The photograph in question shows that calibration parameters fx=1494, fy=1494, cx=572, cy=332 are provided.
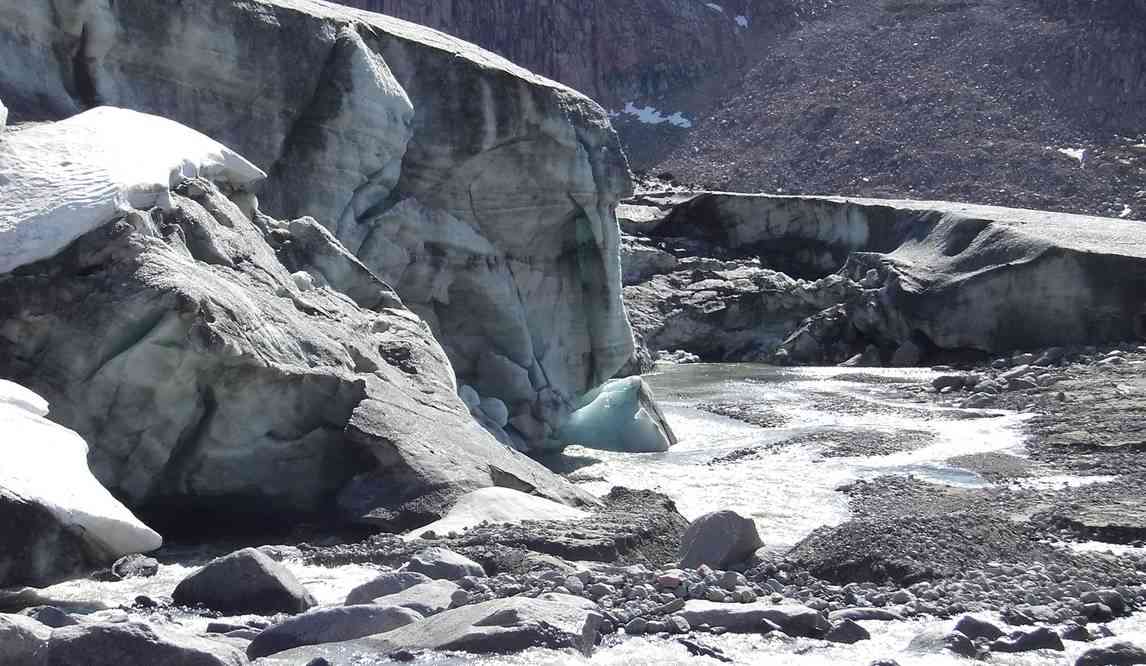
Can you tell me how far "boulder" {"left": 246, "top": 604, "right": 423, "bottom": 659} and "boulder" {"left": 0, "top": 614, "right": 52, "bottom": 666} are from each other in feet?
3.43

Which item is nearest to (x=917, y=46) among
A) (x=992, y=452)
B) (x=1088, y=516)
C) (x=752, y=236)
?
(x=752, y=236)

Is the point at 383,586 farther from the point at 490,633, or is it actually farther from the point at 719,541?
the point at 719,541

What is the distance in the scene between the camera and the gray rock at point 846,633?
7.69 m

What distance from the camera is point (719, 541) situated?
34.0ft

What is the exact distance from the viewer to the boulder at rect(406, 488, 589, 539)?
1088cm

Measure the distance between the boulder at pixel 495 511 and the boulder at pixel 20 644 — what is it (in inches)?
184

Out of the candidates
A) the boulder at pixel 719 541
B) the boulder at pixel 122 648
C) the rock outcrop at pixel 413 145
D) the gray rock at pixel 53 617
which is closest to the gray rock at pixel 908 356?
the rock outcrop at pixel 413 145

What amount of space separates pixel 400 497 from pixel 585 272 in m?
11.1

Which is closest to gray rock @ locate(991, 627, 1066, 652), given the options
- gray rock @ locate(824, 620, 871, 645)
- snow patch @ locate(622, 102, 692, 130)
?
gray rock @ locate(824, 620, 871, 645)

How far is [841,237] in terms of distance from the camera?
4259 centimetres

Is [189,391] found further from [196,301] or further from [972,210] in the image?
[972,210]

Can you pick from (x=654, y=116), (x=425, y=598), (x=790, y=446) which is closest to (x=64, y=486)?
(x=425, y=598)

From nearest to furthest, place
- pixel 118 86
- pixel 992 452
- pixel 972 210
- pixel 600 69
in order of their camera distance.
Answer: pixel 118 86, pixel 992 452, pixel 972 210, pixel 600 69

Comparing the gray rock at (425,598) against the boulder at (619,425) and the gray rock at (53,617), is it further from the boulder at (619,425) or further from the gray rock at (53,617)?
the boulder at (619,425)
